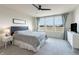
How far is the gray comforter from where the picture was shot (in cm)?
304

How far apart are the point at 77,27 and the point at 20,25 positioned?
2.21 metres

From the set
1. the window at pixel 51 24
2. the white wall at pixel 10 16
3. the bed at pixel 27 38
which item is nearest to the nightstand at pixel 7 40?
the bed at pixel 27 38

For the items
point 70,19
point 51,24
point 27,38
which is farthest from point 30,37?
point 70,19

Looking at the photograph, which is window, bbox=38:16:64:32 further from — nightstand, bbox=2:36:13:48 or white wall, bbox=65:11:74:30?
nightstand, bbox=2:36:13:48

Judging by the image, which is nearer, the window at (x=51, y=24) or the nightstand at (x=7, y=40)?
the window at (x=51, y=24)

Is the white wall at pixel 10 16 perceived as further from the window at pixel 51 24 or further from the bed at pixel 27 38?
the window at pixel 51 24

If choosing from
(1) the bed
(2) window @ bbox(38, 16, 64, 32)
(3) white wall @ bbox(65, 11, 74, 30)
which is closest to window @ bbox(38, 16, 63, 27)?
(2) window @ bbox(38, 16, 64, 32)

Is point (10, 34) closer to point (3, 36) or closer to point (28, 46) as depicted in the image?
point (3, 36)

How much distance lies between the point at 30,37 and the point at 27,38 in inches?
5.8

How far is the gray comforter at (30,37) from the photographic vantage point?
3.04 metres

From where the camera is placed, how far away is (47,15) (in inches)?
115
